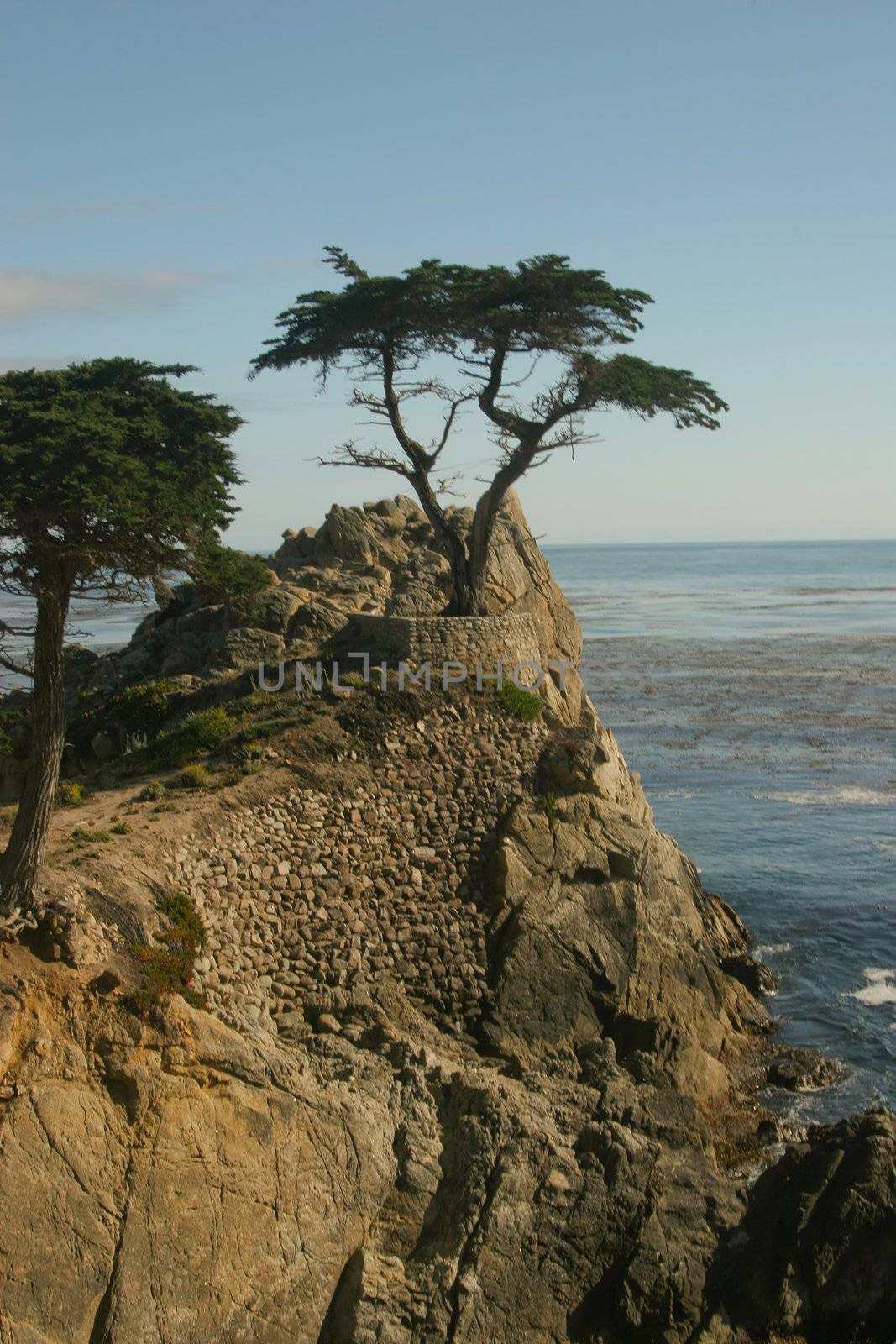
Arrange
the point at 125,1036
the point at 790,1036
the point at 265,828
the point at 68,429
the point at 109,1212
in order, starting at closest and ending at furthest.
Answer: the point at 109,1212, the point at 125,1036, the point at 68,429, the point at 265,828, the point at 790,1036

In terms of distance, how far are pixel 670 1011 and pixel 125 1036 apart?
1323 centimetres

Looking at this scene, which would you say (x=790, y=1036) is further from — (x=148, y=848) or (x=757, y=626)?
(x=757, y=626)

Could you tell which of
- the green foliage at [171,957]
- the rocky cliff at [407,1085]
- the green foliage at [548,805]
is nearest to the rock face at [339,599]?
the rocky cliff at [407,1085]

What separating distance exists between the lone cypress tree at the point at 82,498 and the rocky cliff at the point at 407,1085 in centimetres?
242

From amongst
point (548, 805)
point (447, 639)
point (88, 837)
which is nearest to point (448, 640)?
point (447, 639)

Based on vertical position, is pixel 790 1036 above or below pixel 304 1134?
below

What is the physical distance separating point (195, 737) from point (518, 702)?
8.01 m

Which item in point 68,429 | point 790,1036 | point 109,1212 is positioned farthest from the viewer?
point 790,1036

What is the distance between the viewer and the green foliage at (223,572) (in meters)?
22.8

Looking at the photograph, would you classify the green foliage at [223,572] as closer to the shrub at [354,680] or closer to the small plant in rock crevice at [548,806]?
the shrub at [354,680]

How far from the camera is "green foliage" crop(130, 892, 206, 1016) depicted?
19.7m

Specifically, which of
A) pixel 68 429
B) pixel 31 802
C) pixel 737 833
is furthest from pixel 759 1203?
pixel 737 833

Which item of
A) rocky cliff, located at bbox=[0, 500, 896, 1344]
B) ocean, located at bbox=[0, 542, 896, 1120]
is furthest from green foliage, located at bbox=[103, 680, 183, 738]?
rocky cliff, located at bbox=[0, 500, 896, 1344]

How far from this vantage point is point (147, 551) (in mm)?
21688
